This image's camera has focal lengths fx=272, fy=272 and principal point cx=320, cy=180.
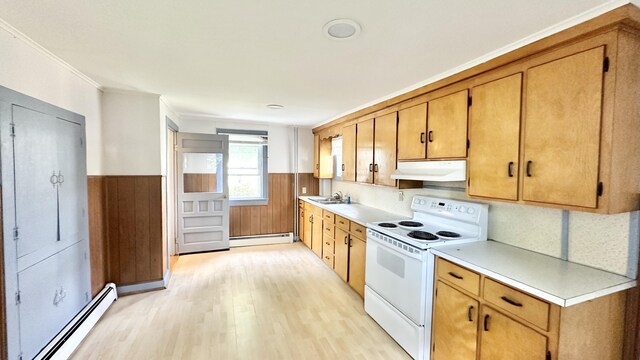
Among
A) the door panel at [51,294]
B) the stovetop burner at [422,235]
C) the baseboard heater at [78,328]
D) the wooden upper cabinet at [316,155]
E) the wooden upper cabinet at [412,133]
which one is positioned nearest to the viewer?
the door panel at [51,294]

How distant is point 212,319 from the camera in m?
2.70

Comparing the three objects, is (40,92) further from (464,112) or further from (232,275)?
(464,112)

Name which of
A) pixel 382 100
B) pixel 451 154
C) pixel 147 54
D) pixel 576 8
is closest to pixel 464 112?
pixel 451 154

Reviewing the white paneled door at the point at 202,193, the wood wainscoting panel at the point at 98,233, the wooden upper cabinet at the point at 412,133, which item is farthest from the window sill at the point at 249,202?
the wooden upper cabinet at the point at 412,133

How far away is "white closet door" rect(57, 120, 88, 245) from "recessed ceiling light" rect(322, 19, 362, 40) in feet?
7.69

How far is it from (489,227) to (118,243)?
3.91m

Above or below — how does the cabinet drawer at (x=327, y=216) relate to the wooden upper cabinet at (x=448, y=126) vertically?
below

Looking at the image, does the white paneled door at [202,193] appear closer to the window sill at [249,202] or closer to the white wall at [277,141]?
the window sill at [249,202]

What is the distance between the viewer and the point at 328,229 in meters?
4.04

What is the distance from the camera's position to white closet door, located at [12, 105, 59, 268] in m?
1.83

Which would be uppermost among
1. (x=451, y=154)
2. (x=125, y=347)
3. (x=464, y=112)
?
(x=464, y=112)

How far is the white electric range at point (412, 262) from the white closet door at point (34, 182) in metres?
2.71

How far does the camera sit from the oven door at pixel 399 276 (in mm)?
2098

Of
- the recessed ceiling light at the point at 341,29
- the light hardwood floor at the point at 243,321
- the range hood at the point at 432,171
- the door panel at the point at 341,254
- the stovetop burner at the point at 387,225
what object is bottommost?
the light hardwood floor at the point at 243,321
